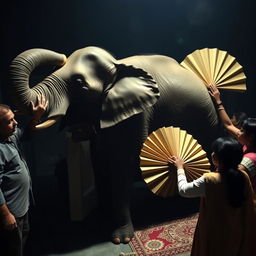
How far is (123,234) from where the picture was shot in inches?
81.5

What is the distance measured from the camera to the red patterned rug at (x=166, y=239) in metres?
1.94

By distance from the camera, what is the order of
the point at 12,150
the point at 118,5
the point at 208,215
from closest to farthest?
the point at 208,215 < the point at 12,150 < the point at 118,5

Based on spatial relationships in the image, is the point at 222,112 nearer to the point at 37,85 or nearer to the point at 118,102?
the point at 118,102

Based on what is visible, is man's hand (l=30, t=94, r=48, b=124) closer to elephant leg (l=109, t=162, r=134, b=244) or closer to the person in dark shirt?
the person in dark shirt

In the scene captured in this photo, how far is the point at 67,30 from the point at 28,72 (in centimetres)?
83

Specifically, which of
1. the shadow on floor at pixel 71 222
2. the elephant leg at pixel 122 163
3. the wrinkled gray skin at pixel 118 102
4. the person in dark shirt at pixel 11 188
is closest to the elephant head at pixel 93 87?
the wrinkled gray skin at pixel 118 102

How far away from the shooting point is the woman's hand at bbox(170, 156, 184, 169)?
4.64 feet

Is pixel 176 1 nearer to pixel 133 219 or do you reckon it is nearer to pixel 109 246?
pixel 133 219

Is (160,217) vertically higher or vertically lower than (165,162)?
lower

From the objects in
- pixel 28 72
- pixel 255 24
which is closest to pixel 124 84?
pixel 28 72

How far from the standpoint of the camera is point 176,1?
2.60 metres

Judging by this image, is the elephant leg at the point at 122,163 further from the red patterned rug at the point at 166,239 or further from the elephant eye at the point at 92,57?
the elephant eye at the point at 92,57

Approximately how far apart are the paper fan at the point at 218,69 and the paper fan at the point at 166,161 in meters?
0.90

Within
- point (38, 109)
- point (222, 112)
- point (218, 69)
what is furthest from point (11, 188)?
point (218, 69)
